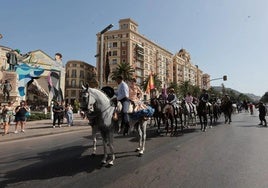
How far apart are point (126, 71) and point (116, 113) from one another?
174ft

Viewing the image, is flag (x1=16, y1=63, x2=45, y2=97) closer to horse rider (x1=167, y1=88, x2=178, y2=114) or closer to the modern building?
horse rider (x1=167, y1=88, x2=178, y2=114)

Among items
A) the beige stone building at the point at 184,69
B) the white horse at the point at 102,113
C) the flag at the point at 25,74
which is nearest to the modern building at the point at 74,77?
the beige stone building at the point at 184,69

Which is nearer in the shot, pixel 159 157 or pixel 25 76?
pixel 159 157

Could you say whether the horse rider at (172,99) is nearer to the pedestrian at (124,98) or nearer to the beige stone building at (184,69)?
the pedestrian at (124,98)

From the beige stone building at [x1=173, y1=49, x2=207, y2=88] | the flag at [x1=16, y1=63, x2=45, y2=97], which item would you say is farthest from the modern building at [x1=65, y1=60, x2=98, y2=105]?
the flag at [x1=16, y1=63, x2=45, y2=97]

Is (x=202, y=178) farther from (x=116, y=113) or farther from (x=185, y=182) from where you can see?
(x=116, y=113)

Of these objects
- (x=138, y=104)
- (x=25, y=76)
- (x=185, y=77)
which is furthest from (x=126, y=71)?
(x=185, y=77)

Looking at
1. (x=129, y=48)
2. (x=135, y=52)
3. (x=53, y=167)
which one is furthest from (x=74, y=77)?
(x=53, y=167)

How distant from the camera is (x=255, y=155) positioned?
7.92 m

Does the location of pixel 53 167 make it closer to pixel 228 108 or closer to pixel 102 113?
pixel 102 113

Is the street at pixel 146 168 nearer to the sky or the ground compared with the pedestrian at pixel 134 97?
nearer to the ground

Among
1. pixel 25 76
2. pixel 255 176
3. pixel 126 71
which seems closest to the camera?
pixel 255 176

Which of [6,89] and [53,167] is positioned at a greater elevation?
[6,89]

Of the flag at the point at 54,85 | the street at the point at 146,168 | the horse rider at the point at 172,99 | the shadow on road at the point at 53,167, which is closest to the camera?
the street at the point at 146,168
